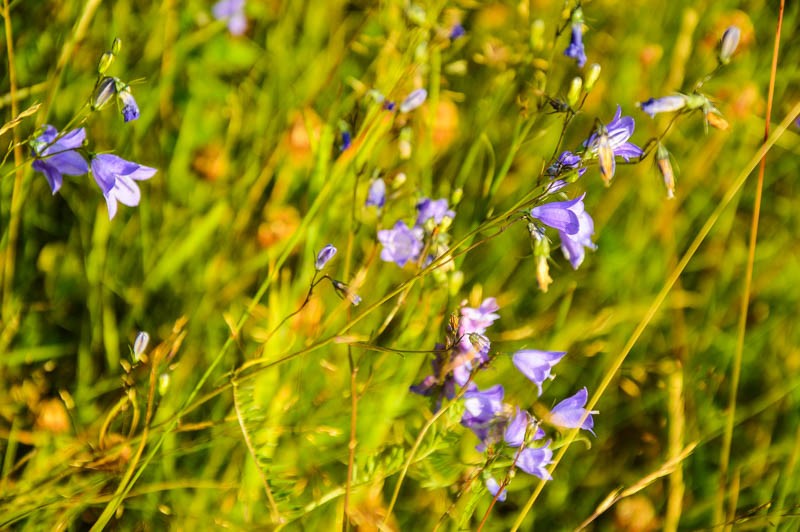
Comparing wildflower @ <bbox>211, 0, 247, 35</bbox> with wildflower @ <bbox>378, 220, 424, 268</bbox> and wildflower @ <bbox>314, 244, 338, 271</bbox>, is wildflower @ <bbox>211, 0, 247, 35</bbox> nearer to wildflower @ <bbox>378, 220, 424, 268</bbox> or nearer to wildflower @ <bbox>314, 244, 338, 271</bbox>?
wildflower @ <bbox>378, 220, 424, 268</bbox>

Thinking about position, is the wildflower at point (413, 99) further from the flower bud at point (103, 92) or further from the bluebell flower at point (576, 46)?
the flower bud at point (103, 92)

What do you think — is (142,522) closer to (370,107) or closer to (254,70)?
(370,107)

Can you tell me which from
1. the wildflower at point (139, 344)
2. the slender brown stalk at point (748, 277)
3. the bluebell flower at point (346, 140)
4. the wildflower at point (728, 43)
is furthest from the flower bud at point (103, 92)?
the slender brown stalk at point (748, 277)

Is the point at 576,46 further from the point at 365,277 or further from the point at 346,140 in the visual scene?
the point at 365,277

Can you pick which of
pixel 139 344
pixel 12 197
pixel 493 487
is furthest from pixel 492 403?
pixel 12 197

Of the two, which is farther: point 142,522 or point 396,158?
point 396,158

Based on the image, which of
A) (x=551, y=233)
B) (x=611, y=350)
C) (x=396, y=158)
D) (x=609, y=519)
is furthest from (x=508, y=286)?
(x=609, y=519)

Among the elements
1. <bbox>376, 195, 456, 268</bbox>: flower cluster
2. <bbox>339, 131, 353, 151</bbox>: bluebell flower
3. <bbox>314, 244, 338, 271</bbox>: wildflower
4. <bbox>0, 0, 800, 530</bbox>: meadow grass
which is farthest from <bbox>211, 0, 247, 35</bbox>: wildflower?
<bbox>314, 244, 338, 271</bbox>: wildflower
